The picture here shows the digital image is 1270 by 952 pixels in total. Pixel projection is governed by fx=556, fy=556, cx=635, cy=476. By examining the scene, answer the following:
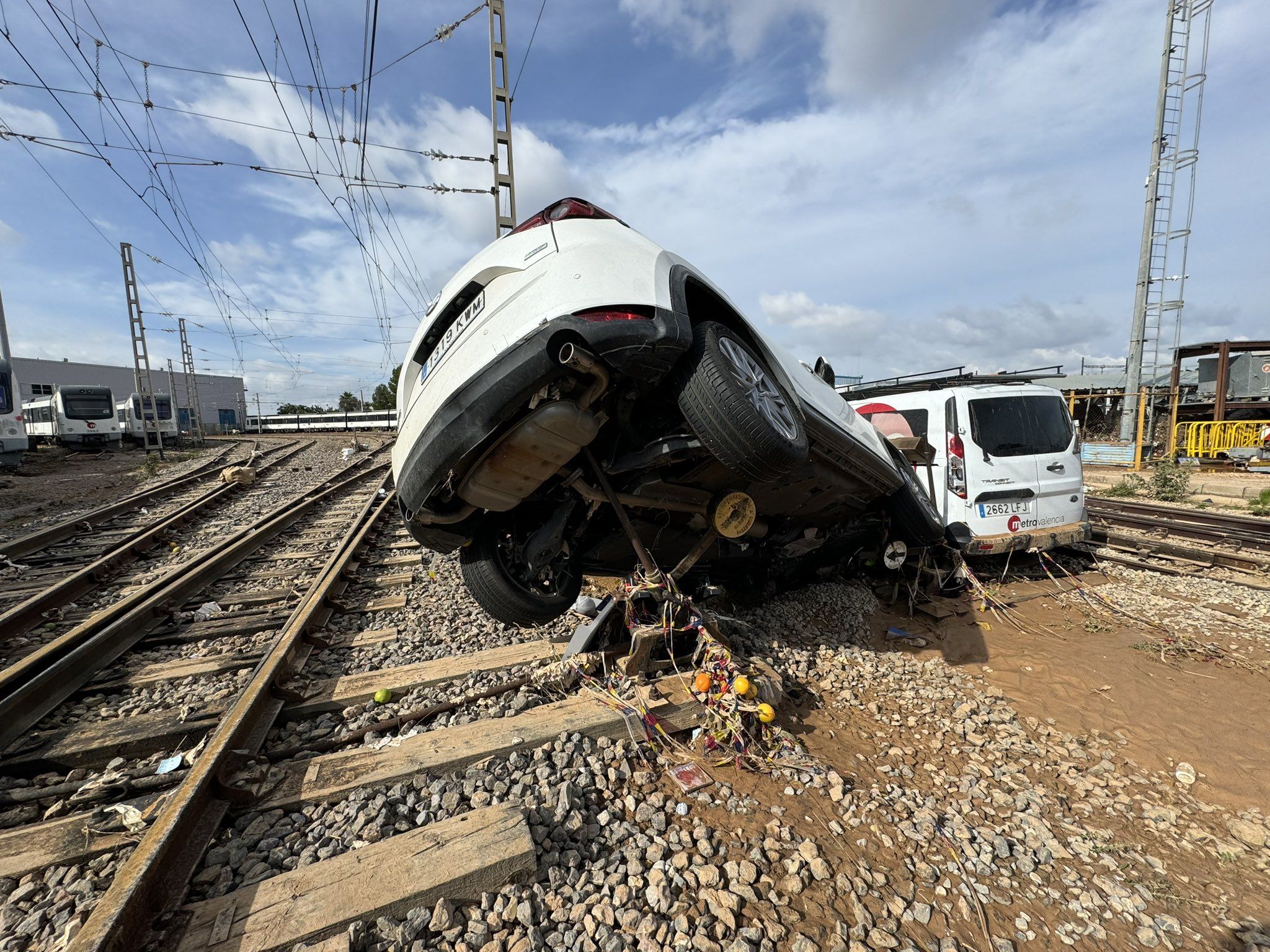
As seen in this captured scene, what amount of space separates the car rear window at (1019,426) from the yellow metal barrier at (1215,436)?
14.8 m

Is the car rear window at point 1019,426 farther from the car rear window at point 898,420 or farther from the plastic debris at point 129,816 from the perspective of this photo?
the plastic debris at point 129,816

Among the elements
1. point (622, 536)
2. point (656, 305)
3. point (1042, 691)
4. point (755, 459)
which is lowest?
point (1042, 691)

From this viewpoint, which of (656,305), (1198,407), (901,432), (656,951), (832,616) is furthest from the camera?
(1198,407)

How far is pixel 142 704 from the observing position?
10.3ft

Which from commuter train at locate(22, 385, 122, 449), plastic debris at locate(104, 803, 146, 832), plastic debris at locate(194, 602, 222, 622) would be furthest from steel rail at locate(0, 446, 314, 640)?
commuter train at locate(22, 385, 122, 449)

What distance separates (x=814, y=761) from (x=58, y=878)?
2921 millimetres

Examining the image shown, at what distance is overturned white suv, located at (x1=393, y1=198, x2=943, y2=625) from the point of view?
2.16 metres

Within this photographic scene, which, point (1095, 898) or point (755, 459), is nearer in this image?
point (1095, 898)

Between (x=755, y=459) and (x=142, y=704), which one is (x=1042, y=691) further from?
(x=142, y=704)

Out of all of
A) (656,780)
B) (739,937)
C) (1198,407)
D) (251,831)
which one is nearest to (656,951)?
(739,937)

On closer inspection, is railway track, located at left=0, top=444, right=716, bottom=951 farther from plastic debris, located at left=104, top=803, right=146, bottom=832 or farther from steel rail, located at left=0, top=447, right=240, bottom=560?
steel rail, located at left=0, top=447, right=240, bottom=560

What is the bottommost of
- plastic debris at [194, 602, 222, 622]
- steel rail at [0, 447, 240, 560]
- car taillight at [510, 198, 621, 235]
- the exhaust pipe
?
plastic debris at [194, 602, 222, 622]

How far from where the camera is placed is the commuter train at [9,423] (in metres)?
15.3

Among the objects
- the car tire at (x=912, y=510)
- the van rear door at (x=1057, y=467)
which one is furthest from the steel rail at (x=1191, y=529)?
the car tire at (x=912, y=510)
